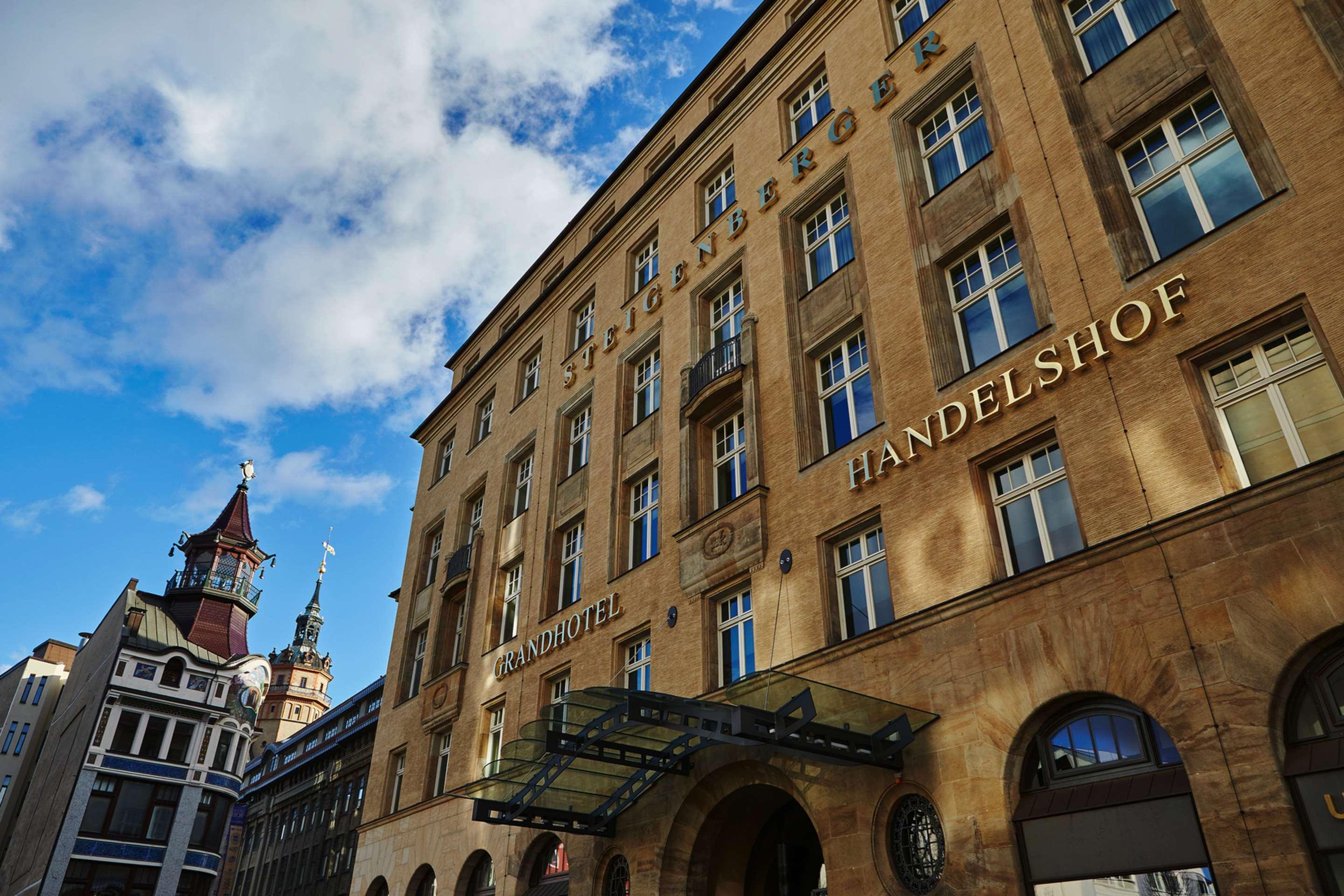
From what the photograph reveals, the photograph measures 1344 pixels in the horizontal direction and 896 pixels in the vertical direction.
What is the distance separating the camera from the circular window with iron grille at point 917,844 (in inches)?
515

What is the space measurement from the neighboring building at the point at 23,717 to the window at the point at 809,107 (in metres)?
71.2

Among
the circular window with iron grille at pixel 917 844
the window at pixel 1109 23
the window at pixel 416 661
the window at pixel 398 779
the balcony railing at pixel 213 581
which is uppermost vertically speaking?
the balcony railing at pixel 213 581

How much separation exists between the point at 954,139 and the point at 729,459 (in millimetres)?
8375

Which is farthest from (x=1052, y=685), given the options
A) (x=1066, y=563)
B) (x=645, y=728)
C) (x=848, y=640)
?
(x=645, y=728)

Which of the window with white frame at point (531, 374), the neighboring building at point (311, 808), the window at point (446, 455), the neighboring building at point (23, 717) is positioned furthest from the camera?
the neighboring building at point (23, 717)

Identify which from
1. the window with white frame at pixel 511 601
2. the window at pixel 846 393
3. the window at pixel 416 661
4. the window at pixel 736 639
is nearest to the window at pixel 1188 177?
the window at pixel 846 393

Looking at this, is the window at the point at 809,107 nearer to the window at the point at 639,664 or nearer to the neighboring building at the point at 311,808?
the window at the point at 639,664

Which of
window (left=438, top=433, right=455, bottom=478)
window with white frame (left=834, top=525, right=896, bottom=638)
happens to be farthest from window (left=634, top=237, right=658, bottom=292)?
window with white frame (left=834, top=525, right=896, bottom=638)

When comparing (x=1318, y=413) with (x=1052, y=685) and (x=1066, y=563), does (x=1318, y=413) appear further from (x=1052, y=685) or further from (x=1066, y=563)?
(x=1052, y=685)

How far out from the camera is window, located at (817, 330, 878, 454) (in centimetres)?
1811

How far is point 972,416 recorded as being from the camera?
1520cm

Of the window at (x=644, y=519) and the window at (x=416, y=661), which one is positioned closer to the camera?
the window at (x=644, y=519)

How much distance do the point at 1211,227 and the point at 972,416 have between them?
4.36 metres

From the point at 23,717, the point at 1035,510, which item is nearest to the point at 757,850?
the point at 1035,510
